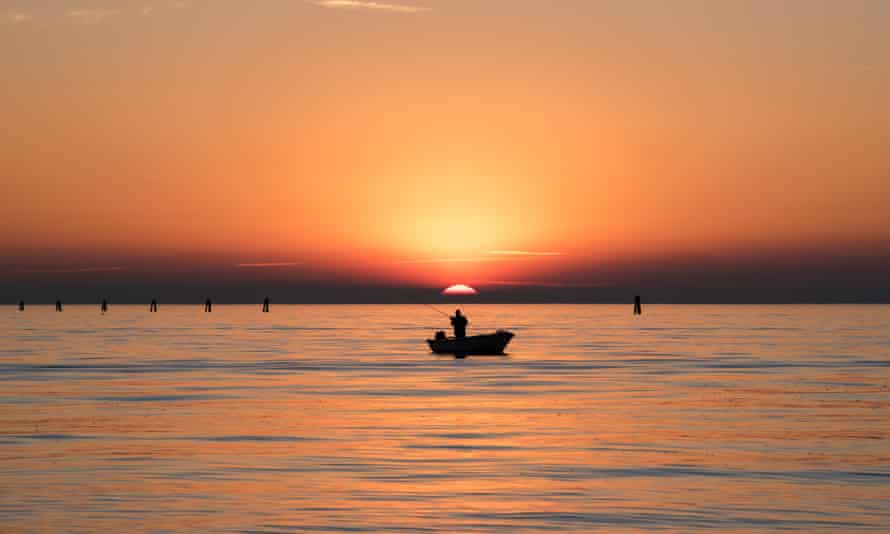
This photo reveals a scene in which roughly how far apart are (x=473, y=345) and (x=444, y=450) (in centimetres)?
4353

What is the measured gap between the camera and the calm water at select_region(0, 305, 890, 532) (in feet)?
68.5

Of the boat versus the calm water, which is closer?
the calm water

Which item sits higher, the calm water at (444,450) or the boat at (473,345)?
the boat at (473,345)

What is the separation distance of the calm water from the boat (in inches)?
515

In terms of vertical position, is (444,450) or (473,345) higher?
(473,345)

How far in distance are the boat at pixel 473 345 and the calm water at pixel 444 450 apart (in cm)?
1309

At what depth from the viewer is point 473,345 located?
7225 cm

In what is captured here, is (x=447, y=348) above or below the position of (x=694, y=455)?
above

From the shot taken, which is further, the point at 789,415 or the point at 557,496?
the point at 789,415

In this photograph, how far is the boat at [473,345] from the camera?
71625 millimetres

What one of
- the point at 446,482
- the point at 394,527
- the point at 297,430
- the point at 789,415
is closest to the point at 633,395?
the point at 789,415

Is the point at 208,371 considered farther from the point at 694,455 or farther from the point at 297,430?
the point at 694,455

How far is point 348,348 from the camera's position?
3447 inches

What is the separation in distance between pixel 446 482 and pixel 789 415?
53.1ft
